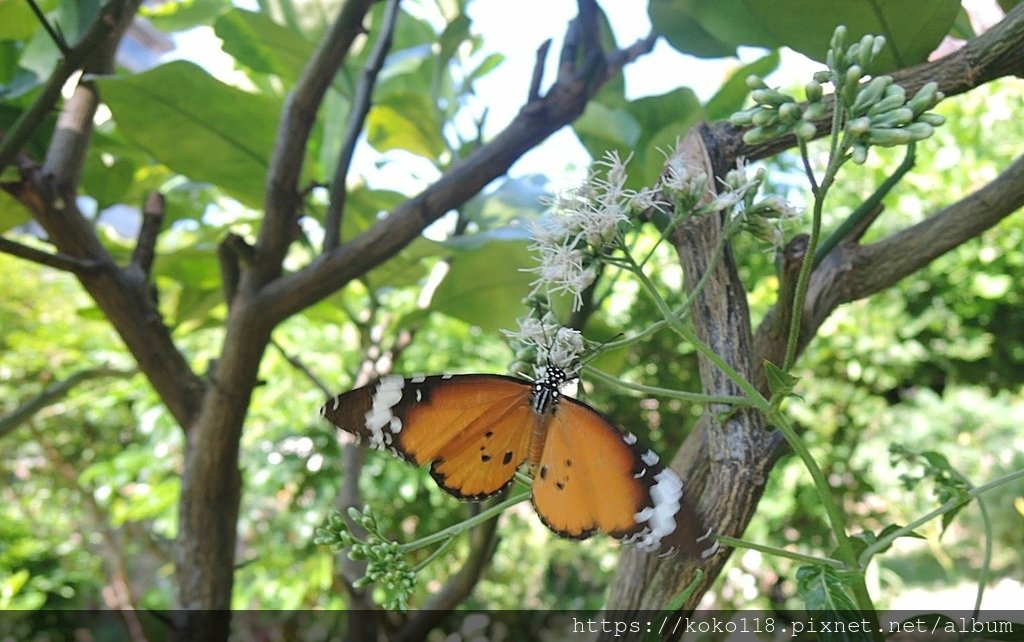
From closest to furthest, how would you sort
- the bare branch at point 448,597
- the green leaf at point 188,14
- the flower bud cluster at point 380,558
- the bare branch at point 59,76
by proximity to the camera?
the flower bud cluster at point 380,558
the bare branch at point 59,76
the bare branch at point 448,597
the green leaf at point 188,14

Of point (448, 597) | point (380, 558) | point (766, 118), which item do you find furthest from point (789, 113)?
point (448, 597)

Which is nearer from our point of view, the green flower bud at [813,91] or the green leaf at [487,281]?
the green flower bud at [813,91]

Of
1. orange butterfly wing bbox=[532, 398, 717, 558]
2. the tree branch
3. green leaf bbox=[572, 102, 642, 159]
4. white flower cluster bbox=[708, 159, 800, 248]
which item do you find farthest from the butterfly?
green leaf bbox=[572, 102, 642, 159]

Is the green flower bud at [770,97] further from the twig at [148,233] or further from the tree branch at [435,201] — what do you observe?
the twig at [148,233]

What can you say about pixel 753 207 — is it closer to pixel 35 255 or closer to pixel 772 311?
pixel 772 311

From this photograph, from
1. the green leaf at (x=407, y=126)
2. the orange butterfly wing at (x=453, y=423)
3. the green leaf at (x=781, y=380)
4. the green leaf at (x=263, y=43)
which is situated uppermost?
the green leaf at (x=407, y=126)

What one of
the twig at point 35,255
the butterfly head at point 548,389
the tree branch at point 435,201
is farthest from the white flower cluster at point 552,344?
the twig at point 35,255

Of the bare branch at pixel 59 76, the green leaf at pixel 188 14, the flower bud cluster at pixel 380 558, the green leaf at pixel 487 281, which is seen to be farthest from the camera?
the green leaf at pixel 188 14
